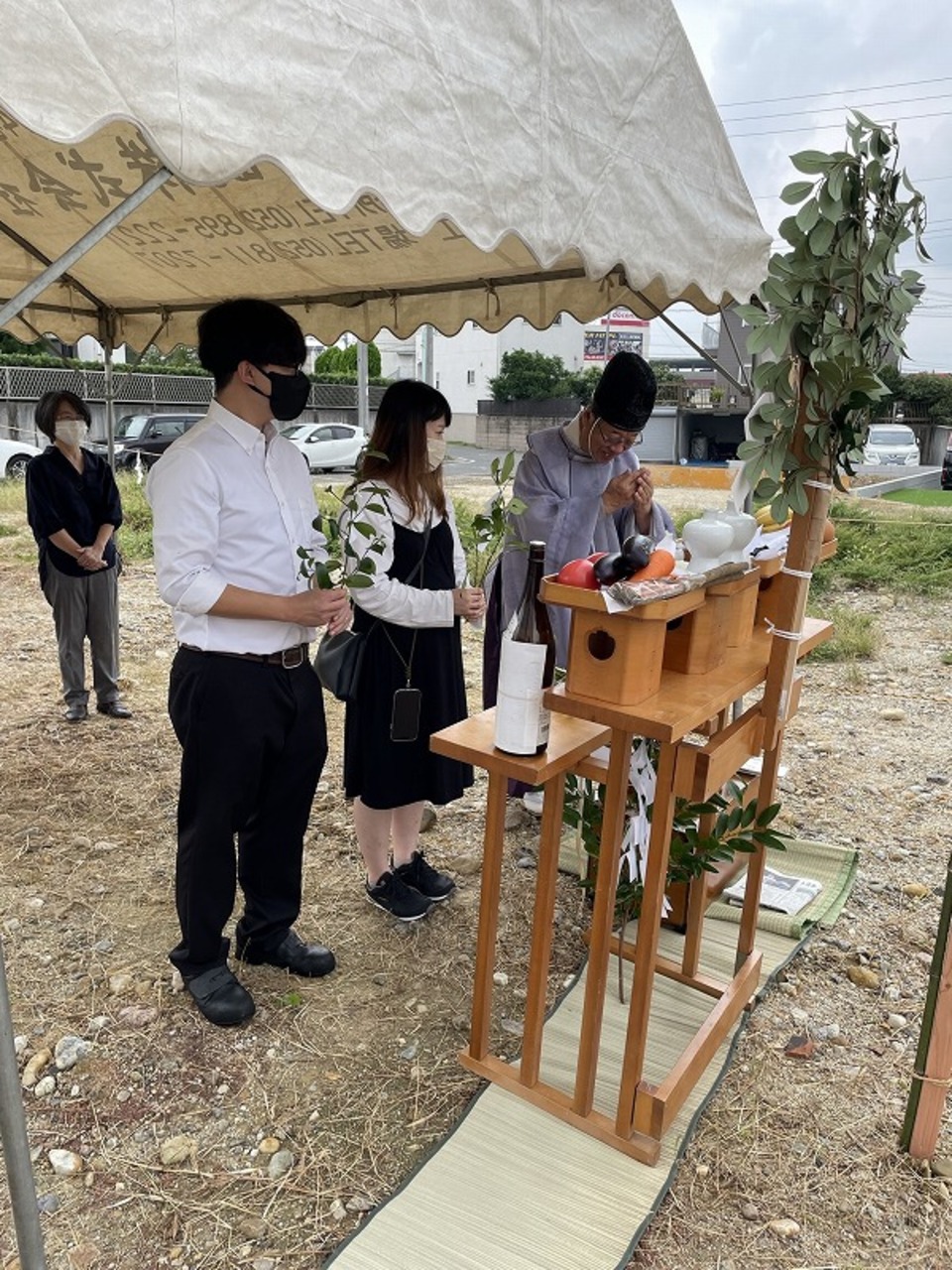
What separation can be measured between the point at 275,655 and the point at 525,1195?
1.31 m

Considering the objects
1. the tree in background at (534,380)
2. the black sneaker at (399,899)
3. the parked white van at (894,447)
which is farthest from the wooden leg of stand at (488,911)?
the tree in background at (534,380)

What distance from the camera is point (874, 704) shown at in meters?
5.38

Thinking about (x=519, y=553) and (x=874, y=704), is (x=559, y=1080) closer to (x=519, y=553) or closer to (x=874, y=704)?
(x=519, y=553)

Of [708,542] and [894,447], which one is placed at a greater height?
[894,447]

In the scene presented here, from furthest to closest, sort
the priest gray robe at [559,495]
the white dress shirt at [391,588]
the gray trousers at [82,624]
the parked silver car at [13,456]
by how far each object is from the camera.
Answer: the parked silver car at [13,456] < the gray trousers at [82,624] < the priest gray robe at [559,495] < the white dress shirt at [391,588]

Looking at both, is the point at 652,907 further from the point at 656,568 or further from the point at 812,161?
the point at 812,161

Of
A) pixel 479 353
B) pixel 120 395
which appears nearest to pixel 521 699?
pixel 120 395

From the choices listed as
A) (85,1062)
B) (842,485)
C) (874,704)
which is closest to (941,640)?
(874,704)

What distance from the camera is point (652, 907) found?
1.79 metres

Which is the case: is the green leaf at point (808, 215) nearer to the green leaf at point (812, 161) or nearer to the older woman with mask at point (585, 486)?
the green leaf at point (812, 161)

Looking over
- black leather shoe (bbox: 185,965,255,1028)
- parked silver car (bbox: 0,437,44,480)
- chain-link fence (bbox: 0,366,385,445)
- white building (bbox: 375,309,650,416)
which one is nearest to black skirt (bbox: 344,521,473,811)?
black leather shoe (bbox: 185,965,255,1028)

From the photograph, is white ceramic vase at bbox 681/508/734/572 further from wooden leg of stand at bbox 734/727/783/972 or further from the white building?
the white building

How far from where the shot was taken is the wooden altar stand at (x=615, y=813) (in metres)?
1.69

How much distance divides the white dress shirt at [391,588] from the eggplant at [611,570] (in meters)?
0.81
